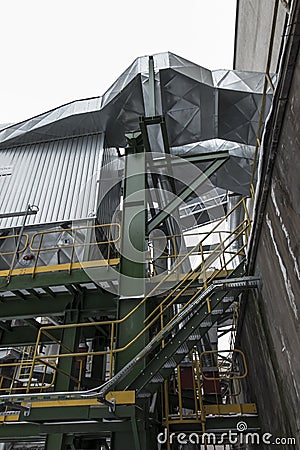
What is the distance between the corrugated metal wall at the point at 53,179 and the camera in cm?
1053

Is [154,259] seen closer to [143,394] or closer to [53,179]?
[143,394]

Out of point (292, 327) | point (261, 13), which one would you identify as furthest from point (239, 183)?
point (292, 327)

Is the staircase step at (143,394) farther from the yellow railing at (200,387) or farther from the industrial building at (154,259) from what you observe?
the yellow railing at (200,387)

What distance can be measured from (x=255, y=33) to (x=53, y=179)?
10525 mm

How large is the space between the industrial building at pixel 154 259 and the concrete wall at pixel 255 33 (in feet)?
0.54

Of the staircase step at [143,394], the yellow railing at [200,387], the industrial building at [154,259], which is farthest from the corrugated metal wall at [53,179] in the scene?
the staircase step at [143,394]

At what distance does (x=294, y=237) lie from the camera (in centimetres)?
374

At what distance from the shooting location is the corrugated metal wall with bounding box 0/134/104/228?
10531 mm

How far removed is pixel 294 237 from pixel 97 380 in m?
7.87

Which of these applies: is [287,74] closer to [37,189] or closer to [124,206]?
[124,206]

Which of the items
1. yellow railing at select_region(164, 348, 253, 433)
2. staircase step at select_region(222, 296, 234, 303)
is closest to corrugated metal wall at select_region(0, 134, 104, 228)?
staircase step at select_region(222, 296, 234, 303)

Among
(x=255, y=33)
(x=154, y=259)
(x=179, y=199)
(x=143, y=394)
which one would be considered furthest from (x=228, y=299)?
(x=255, y=33)

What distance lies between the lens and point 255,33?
14352 mm

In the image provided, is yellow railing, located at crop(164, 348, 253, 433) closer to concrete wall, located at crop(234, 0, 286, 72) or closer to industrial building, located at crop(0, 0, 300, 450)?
industrial building, located at crop(0, 0, 300, 450)
